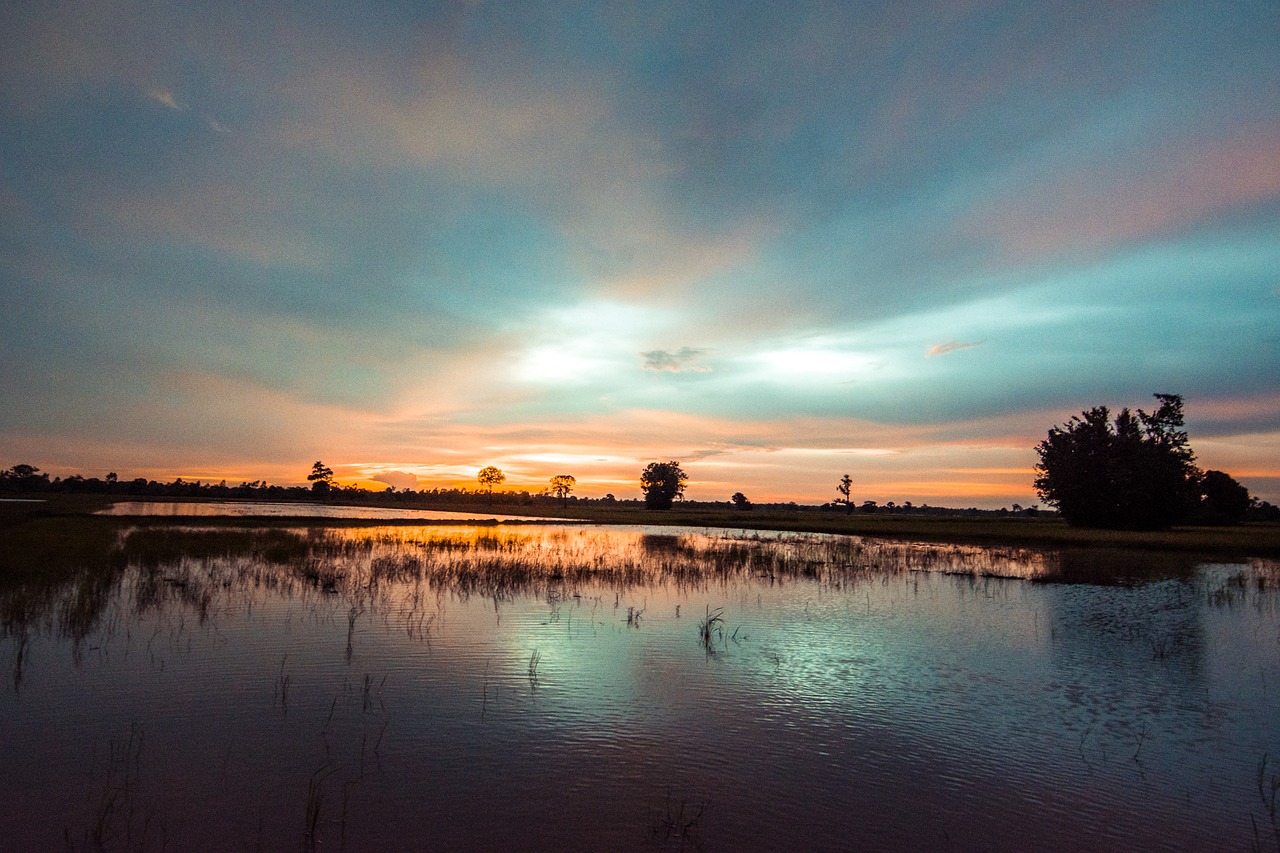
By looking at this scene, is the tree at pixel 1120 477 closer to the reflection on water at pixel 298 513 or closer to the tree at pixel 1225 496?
the tree at pixel 1225 496

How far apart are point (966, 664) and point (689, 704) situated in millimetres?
7206

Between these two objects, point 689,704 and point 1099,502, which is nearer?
A: point 689,704

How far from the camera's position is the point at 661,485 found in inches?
7264

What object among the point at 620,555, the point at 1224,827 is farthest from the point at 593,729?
the point at 620,555

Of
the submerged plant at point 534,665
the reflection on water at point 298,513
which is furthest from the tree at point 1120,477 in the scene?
the submerged plant at point 534,665

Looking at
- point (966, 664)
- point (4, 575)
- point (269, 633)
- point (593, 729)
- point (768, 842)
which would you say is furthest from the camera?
point (4, 575)

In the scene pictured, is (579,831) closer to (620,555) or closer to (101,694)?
(101,694)

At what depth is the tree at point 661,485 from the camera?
18488cm

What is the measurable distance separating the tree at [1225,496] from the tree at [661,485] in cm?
11716

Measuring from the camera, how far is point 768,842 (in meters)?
6.84

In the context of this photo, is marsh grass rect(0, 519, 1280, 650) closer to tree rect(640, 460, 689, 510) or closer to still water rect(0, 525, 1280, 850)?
still water rect(0, 525, 1280, 850)

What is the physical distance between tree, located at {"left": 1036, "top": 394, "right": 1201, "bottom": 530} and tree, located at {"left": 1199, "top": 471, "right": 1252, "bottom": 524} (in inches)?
1902

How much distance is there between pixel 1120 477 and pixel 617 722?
307 feet

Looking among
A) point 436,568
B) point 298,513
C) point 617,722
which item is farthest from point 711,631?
point 298,513
